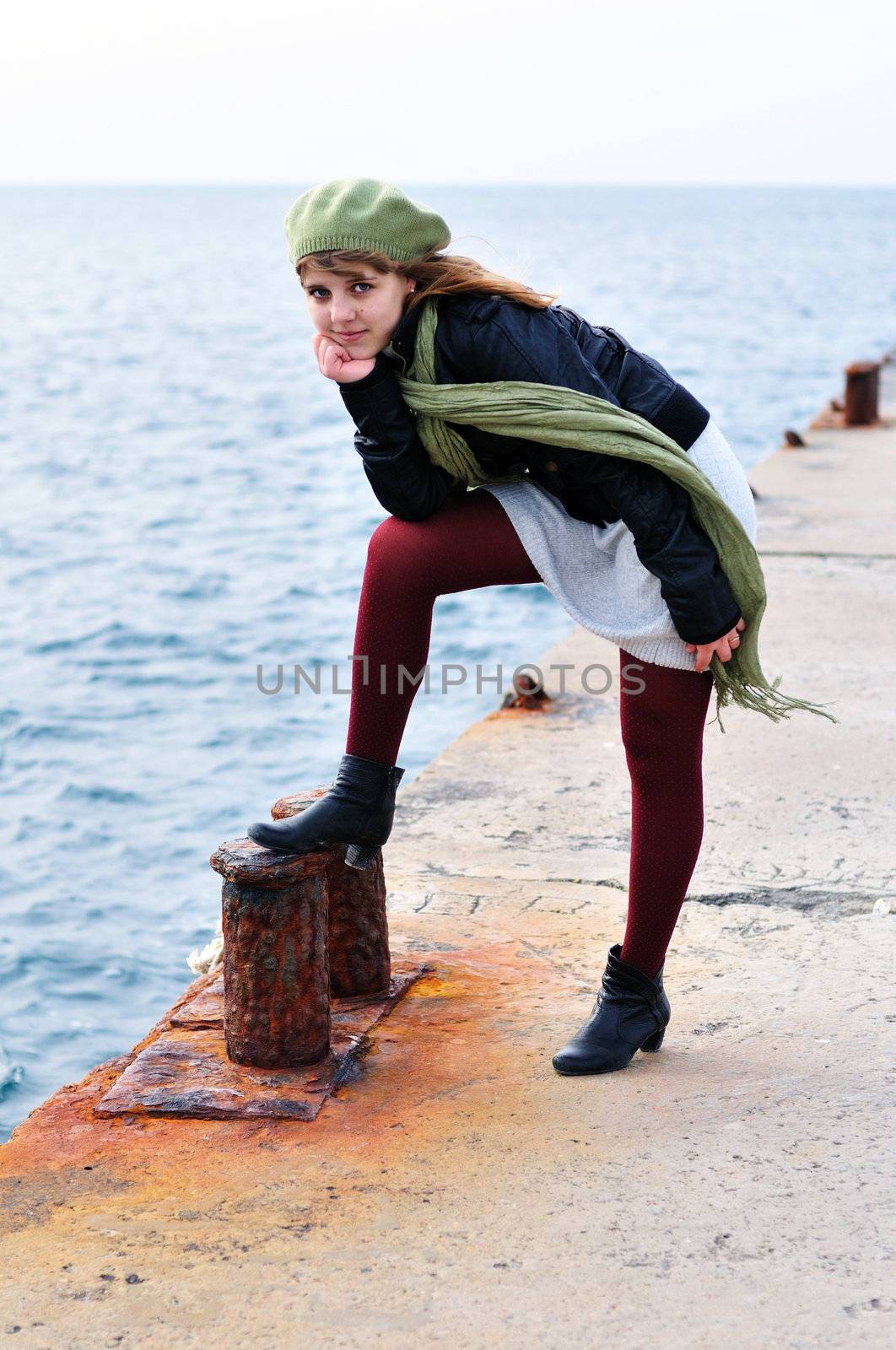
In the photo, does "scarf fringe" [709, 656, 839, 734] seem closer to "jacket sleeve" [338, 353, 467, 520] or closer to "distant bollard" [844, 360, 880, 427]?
"jacket sleeve" [338, 353, 467, 520]

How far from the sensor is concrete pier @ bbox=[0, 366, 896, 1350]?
2.21m

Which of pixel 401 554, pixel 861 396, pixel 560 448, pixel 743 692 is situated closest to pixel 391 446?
pixel 401 554

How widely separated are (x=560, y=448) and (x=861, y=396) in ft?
30.3

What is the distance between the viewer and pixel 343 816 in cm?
288

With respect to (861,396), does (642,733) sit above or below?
below

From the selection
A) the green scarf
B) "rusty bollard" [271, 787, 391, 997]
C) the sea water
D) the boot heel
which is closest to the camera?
the green scarf

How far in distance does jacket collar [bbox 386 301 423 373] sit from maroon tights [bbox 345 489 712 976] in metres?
0.30

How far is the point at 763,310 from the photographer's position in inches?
1769

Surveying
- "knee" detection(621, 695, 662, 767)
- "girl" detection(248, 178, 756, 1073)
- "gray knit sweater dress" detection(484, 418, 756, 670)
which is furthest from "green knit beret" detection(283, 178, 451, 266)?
"knee" detection(621, 695, 662, 767)

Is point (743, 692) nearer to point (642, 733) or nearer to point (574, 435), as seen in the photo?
point (642, 733)

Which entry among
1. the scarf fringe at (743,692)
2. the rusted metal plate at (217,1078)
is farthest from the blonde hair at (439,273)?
the rusted metal plate at (217,1078)

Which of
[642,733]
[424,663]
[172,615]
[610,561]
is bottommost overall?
[172,615]

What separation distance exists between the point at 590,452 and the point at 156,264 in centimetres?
8144

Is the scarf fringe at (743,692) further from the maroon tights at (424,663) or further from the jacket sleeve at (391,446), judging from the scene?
the jacket sleeve at (391,446)
